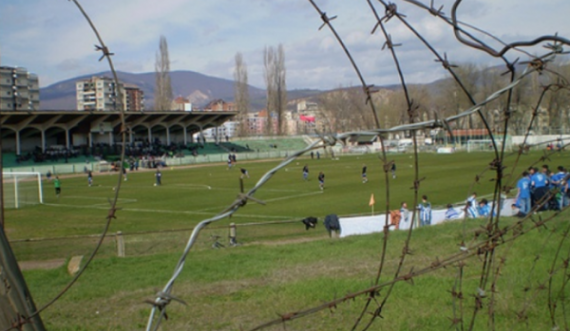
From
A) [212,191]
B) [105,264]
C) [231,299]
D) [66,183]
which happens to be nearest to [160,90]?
[66,183]

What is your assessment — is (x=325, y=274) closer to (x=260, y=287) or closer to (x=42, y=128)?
(x=260, y=287)

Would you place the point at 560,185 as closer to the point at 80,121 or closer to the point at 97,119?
the point at 97,119

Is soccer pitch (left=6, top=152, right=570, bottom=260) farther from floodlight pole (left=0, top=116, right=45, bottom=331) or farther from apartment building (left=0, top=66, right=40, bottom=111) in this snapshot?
floodlight pole (left=0, top=116, right=45, bottom=331)

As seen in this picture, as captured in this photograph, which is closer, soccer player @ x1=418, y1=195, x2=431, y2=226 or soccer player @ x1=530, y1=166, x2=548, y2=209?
soccer player @ x1=530, y1=166, x2=548, y2=209

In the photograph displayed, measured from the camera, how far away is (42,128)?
64750mm

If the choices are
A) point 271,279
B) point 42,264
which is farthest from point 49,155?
point 271,279

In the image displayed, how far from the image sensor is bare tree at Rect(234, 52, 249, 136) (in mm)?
112688

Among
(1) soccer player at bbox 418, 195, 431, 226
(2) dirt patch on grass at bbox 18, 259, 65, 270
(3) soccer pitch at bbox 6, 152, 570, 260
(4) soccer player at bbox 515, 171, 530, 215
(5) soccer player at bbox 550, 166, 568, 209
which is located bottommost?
(3) soccer pitch at bbox 6, 152, 570, 260

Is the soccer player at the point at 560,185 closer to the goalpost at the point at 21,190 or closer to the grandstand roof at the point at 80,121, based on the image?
the goalpost at the point at 21,190

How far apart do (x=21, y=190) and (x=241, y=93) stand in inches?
3145

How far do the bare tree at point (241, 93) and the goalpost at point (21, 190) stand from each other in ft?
242

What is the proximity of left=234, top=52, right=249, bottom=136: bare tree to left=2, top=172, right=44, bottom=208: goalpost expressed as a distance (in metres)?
73.8

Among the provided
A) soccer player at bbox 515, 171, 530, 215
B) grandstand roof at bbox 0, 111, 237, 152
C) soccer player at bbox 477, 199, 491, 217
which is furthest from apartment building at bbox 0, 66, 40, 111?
grandstand roof at bbox 0, 111, 237, 152

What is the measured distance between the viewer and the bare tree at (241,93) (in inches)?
4437
